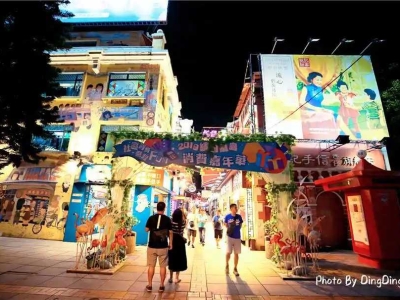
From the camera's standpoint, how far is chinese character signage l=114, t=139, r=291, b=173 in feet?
25.7

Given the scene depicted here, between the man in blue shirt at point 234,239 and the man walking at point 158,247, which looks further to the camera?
the man in blue shirt at point 234,239

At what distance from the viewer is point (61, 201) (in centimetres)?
1188

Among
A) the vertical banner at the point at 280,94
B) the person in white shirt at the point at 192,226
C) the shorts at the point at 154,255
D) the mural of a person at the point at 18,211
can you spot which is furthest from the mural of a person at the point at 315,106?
the mural of a person at the point at 18,211

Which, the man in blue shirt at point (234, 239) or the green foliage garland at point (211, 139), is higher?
the green foliage garland at point (211, 139)

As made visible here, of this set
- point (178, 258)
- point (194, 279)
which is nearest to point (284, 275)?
point (194, 279)

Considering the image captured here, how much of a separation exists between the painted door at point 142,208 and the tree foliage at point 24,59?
576cm

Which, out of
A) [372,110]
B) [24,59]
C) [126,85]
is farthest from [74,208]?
[372,110]

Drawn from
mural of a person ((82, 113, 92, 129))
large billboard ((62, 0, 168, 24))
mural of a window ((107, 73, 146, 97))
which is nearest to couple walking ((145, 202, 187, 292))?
mural of a window ((107, 73, 146, 97))

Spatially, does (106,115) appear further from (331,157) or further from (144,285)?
(331,157)

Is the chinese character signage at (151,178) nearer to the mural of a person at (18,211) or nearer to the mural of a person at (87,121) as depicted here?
the mural of a person at (87,121)

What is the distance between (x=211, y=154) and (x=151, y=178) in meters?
4.95

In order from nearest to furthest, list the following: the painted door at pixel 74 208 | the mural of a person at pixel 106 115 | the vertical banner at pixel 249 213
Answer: the vertical banner at pixel 249 213 → the painted door at pixel 74 208 → the mural of a person at pixel 106 115

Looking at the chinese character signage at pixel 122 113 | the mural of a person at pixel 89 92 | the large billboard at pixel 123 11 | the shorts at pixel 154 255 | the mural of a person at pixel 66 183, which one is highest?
the large billboard at pixel 123 11

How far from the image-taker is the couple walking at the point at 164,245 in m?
5.09
